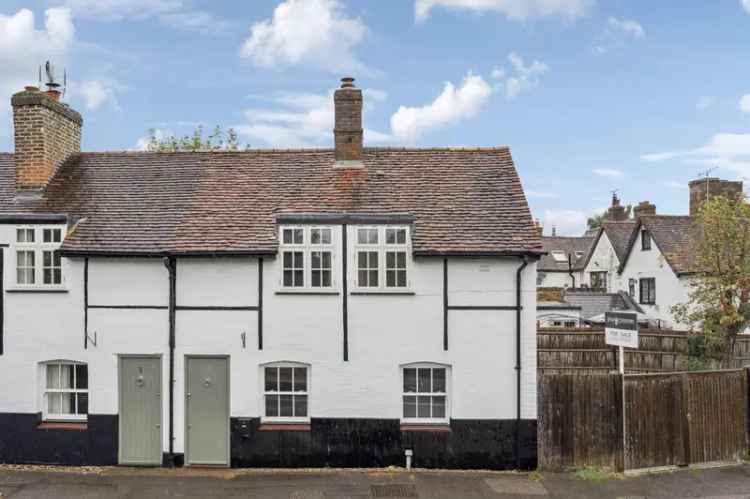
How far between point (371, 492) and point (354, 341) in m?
3.01

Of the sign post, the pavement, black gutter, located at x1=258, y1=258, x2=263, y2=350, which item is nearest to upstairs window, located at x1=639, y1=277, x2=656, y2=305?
the pavement

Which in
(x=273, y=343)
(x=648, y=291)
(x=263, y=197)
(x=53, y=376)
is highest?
(x=263, y=197)

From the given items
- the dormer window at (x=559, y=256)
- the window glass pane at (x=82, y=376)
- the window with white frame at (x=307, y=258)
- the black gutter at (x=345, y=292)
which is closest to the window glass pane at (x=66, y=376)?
the window glass pane at (x=82, y=376)

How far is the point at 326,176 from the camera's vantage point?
44.9 ft

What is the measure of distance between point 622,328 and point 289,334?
709cm

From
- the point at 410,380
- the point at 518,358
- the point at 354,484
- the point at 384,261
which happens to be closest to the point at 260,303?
the point at 384,261

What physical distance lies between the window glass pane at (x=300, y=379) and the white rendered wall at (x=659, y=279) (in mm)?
20631

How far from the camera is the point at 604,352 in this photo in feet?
70.8

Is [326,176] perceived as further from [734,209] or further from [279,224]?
[734,209]

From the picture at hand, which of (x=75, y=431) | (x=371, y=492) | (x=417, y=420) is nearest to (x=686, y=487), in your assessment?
(x=417, y=420)

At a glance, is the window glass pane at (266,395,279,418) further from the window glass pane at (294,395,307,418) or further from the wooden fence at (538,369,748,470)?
the wooden fence at (538,369,748,470)

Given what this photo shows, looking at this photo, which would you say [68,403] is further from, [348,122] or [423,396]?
[348,122]

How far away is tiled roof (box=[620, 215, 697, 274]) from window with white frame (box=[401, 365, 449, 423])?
18799mm

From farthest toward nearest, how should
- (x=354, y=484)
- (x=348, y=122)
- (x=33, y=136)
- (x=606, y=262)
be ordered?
(x=606, y=262) < (x=348, y=122) < (x=33, y=136) < (x=354, y=484)
